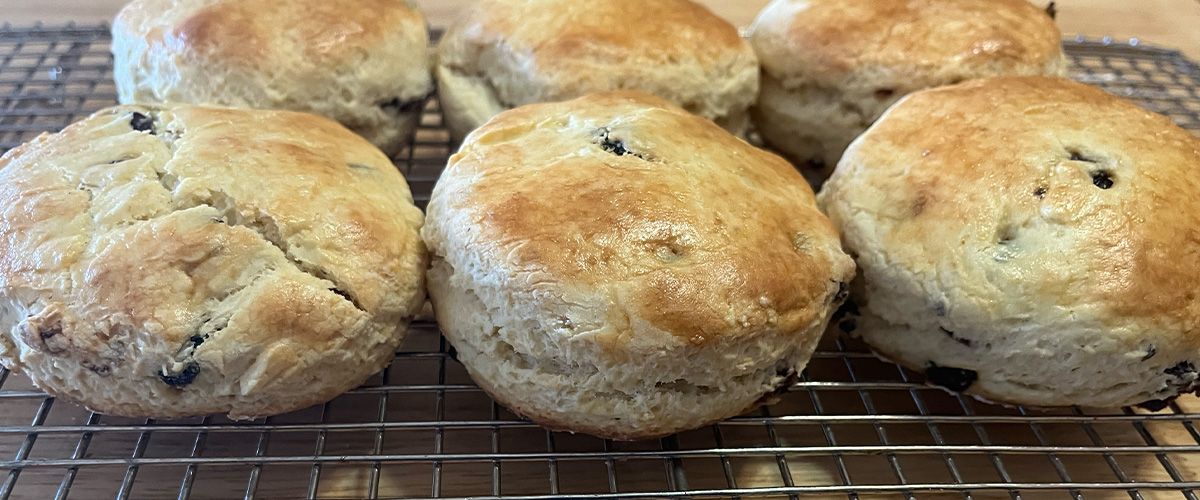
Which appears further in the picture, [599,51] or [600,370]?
[599,51]

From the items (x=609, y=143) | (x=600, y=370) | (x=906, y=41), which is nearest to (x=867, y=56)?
(x=906, y=41)

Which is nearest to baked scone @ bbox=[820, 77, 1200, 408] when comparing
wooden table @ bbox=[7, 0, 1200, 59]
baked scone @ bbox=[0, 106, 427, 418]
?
baked scone @ bbox=[0, 106, 427, 418]

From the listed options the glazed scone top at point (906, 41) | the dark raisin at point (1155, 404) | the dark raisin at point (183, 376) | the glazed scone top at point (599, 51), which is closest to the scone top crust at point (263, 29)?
the glazed scone top at point (599, 51)

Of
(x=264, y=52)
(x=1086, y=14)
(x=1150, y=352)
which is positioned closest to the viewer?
(x=1150, y=352)

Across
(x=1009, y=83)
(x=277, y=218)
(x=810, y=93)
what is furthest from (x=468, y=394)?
(x=1009, y=83)

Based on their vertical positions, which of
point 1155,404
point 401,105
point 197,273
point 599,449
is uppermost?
point 197,273

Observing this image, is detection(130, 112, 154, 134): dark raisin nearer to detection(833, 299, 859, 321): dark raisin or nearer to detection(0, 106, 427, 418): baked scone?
detection(0, 106, 427, 418): baked scone

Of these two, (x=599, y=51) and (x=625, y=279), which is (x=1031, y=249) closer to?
(x=625, y=279)
